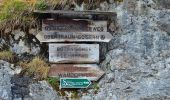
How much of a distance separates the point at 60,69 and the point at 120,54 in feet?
3.29

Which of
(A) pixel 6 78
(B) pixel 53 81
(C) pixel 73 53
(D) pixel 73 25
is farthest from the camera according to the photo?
(D) pixel 73 25

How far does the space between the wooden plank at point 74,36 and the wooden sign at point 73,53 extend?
97mm

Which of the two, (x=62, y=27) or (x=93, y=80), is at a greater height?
(x=62, y=27)

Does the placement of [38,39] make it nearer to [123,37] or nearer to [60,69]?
[60,69]

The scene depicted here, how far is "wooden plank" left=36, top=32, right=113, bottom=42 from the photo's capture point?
6.93m

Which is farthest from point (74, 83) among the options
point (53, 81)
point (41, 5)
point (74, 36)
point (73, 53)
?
point (41, 5)

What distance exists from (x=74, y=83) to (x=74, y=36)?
76 centimetres

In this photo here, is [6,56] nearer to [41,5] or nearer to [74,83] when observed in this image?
[41,5]

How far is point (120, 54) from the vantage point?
7043mm

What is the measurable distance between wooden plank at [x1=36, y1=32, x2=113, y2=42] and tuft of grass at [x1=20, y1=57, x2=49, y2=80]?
0.37 m

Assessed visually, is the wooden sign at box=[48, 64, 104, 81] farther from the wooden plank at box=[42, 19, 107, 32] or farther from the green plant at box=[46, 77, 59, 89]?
the wooden plank at box=[42, 19, 107, 32]

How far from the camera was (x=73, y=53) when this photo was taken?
6.94m

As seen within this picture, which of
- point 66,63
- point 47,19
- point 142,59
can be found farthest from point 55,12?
point 142,59

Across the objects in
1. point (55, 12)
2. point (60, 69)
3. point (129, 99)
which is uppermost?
point (55, 12)
